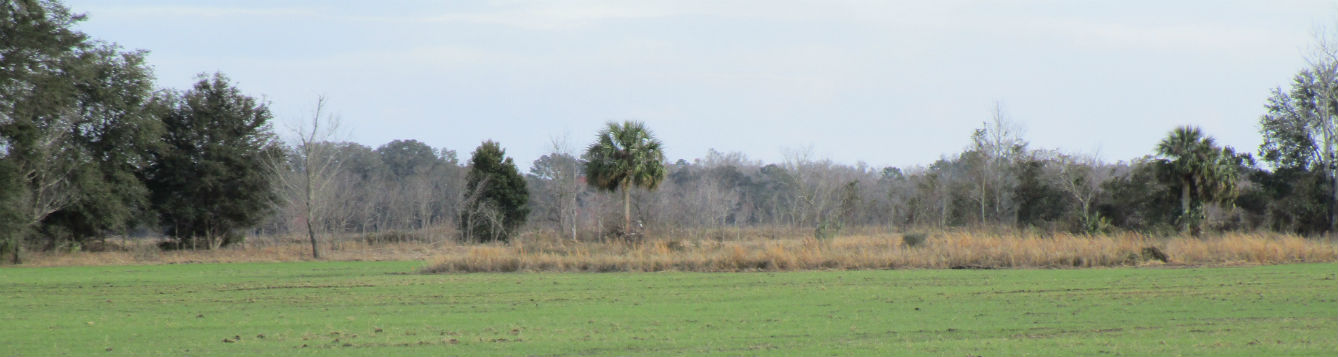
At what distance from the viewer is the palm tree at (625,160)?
1633 inches

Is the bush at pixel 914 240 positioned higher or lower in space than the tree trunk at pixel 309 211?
lower

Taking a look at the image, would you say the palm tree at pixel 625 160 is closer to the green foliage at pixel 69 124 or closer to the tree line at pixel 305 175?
the tree line at pixel 305 175

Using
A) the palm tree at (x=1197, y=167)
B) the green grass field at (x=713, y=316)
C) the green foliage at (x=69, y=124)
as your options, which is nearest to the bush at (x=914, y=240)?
the green grass field at (x=713, y=316)

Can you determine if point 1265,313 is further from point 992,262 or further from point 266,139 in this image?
point 266,139

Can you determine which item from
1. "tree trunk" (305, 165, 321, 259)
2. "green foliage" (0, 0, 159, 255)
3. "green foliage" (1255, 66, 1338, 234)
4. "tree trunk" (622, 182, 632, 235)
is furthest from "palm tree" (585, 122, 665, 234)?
"green foliage" (1255, 66, 1338, 234)

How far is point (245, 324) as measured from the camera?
1277 centimetres

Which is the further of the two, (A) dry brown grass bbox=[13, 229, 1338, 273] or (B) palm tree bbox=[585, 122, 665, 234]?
(B) palm tree bbox=[585, 122, 665, 234]

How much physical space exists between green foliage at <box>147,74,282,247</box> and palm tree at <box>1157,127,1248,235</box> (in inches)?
1491

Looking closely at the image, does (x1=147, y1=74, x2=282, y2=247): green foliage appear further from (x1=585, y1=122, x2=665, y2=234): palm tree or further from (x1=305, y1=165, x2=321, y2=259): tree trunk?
(x1=585, y1=122, x2=665, y2=234): palm tree

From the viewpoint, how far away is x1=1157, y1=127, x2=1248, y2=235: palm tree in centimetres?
3981

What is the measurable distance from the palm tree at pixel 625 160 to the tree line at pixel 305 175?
0.07m

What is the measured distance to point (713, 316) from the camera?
43.5 feet

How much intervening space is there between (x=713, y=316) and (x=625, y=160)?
93.3 feet

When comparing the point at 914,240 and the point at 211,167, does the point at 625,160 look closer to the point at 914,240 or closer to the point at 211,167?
the point at 914,240
